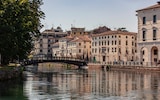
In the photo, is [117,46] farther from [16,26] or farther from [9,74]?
[16,26]

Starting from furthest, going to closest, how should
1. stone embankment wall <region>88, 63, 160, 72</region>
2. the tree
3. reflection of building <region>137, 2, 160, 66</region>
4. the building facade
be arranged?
1. the building facade
2. reflection of building <region>137, 2, 160, 66</region>
3. stone embankment wall <region>88, 63, 160, 72</region>
4. the tree

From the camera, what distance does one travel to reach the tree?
159 ft

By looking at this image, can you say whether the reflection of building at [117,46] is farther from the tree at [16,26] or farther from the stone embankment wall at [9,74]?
the tree at [16,26]

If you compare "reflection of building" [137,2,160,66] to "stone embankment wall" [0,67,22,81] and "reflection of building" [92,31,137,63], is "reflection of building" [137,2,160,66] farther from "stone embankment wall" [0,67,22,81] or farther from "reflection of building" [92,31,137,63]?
"stone embankment wall" [0,67,22,81]

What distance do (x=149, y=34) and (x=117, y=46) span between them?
34.4m

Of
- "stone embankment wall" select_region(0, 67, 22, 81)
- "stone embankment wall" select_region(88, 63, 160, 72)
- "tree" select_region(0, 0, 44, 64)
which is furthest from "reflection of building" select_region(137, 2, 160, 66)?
Answer: "tree" select_region(0, 0, 44, 64)

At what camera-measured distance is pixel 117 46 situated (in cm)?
12850

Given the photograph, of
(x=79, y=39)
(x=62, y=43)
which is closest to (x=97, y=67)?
(x=79, y=39)

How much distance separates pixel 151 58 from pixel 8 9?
5247cm

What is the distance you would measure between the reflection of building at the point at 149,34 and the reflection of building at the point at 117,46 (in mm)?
29141

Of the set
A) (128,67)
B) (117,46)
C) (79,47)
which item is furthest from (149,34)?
(79,47)

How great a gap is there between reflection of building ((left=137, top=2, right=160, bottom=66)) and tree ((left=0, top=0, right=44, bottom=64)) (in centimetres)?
3965

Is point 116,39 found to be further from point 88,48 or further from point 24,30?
point 24,30

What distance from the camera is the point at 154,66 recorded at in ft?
279
